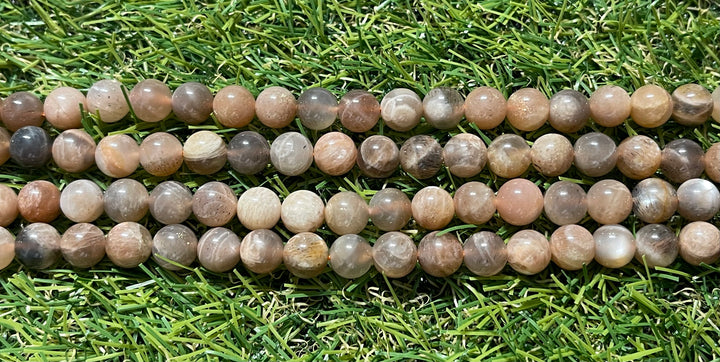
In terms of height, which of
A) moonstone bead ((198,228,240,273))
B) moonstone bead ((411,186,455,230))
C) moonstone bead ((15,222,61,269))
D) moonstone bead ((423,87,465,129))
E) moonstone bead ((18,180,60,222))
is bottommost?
moonstone bead ((15,222,61,269))

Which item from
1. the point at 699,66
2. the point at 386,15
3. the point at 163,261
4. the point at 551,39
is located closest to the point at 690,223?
the point at 699,66

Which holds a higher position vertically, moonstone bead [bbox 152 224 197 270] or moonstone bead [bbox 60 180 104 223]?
moonstone bead [bbox 60 180 104 223]

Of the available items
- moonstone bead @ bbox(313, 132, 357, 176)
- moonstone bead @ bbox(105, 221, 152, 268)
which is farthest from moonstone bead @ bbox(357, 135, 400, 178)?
moonstone bead @ bbox(105, 221, 152, 268)

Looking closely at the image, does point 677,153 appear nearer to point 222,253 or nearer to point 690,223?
point 690,223

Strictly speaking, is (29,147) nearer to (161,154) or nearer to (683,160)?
(161,154)

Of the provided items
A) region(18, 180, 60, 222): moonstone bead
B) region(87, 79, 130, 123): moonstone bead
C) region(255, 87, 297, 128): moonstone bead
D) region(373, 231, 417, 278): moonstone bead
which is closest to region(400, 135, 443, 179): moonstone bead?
region(373, 231, 417, 278): moonstone bead

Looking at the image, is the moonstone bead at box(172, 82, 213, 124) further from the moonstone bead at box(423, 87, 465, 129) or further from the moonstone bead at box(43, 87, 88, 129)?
the moonstone bead at box(423, 87, 465, 129)
